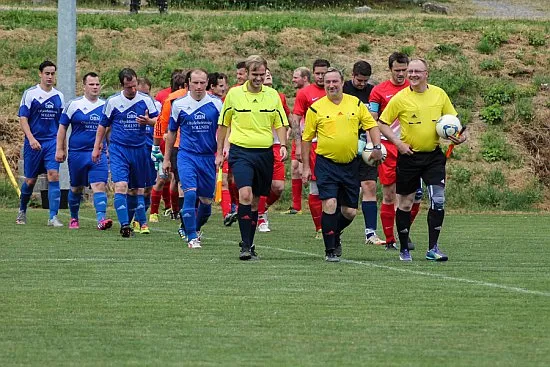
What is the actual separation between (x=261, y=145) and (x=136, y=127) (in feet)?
10.0

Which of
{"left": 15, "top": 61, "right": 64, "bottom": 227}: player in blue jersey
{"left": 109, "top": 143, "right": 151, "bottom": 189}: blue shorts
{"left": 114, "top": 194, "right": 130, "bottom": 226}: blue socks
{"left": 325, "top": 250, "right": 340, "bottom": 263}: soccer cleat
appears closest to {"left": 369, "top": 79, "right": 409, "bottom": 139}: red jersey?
{"left": 325, "top": 250, "right": 340, "bottom": 263}: soccer cleat

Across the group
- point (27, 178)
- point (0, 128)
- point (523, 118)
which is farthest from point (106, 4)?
point (27, 178)

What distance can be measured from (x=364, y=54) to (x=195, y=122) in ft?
53.4

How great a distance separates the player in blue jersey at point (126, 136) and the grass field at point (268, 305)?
0.62 metres

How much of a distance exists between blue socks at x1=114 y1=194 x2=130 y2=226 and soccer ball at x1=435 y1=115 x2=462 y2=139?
4.52 metres

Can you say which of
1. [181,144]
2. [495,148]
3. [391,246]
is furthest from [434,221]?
[495,148]

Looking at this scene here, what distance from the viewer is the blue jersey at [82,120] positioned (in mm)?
17312

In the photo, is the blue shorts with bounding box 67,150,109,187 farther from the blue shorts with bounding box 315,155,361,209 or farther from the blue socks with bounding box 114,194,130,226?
the blue shorts with bounding box 315,155,361,209

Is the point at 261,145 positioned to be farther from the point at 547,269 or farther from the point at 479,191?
the point at 479,191

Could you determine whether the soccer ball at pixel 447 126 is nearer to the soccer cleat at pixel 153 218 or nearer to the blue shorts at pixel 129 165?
the blue shorts at pixel 129 165

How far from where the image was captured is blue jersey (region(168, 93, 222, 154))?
14.7m

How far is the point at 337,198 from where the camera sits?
13758mm

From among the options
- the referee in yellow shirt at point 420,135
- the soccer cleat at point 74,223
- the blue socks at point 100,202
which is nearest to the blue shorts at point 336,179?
the referee in yellow shirt at point 420,135

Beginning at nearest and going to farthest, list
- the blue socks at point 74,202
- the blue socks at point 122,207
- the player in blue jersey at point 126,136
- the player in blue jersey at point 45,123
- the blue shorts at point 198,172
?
the blue shorts at point 198,172 < the blue socks at point 122,207 < the player in blue jersey at point 126,136 < the blue socks at point 74,202 < the player in blue jersey at point 45,123
